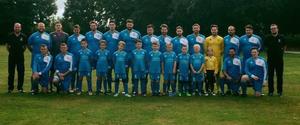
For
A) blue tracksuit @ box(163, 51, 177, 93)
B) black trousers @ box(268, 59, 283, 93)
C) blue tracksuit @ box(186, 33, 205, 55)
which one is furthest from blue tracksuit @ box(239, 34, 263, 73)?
blue tracksuit @ box(163, 51, 177, 93)

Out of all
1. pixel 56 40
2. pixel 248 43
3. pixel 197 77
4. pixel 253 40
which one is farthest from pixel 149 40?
pixel 253 40

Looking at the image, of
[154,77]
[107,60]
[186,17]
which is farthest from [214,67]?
[186,17]

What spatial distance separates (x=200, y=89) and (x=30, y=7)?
178ft

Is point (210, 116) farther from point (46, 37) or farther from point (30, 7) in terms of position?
point (30, 7)

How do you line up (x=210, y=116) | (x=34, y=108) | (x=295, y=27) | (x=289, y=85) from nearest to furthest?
(x=210, y=116), (x=34, y=108), (x=289, y=85), (x=295, y=27)

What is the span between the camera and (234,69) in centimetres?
1289

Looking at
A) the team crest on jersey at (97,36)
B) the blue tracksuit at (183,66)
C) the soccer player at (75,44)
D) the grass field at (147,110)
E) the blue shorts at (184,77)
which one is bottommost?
the grass field at (147,110)

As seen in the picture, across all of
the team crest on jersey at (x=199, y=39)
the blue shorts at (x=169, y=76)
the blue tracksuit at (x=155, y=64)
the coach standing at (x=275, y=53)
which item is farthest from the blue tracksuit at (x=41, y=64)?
the coach standing at (x=275, y=53)

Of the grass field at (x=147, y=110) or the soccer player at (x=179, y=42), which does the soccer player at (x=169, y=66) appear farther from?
the grass field at (x=147, y=110)

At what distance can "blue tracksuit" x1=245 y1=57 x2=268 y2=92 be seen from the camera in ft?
41.8

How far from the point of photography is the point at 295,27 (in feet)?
156

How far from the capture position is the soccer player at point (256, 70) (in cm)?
1267

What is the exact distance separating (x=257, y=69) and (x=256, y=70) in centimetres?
4

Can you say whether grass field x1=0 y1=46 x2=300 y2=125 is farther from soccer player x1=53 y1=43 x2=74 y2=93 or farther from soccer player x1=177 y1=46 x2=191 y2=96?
soccer player x1=177 y1=46 x2=191 y2=96
